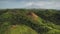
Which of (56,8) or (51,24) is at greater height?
(56,8)

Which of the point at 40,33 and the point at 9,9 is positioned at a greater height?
the point at 9,9

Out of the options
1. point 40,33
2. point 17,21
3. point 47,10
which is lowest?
point 40,33

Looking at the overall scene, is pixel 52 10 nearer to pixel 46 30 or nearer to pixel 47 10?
pixel 47 10

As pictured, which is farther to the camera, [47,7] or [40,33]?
[47,7]

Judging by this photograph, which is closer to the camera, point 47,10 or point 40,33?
point 40,33

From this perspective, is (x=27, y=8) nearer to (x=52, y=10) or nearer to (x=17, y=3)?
(x=17, y=3)

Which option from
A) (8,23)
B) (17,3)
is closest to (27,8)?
(17,3)
